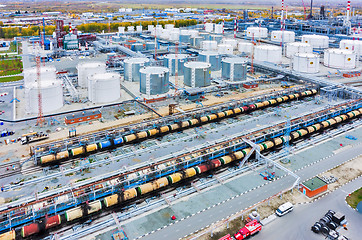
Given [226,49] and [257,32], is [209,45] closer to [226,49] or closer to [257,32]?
[226,49]

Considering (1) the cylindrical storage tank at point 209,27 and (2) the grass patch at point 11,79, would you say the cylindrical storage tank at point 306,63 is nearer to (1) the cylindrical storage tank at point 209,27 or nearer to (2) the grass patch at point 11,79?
(2) the grass patch at point 11,79

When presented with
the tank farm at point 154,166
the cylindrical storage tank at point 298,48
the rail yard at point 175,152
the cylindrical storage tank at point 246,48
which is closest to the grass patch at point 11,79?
the rail yard at point 175,152

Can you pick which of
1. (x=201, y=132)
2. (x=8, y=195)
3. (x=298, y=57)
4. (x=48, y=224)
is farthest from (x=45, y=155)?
(x=298, y=57)

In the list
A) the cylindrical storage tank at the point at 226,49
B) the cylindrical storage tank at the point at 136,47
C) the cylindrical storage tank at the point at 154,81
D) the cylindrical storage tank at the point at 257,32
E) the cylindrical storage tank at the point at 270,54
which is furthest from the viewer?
the cylindrical storage tank at the point at 257,32

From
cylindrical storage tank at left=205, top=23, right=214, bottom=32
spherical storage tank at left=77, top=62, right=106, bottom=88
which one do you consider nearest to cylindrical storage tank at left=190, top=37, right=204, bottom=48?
cylindrical storage tank at left=205, top=23, right=214, bottom=32

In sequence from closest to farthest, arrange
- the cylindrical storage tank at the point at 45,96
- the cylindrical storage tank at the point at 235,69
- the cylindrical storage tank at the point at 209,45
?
the cylindrical storage tank at the point at 45,96
the cylindrical storage tank at the point at 235,69
the cylindrical storage tank at the point at 209,45

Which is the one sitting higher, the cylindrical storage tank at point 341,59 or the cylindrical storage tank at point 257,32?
the cylindrical storage tank at point 257,32

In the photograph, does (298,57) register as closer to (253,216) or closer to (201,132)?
(201,132)
